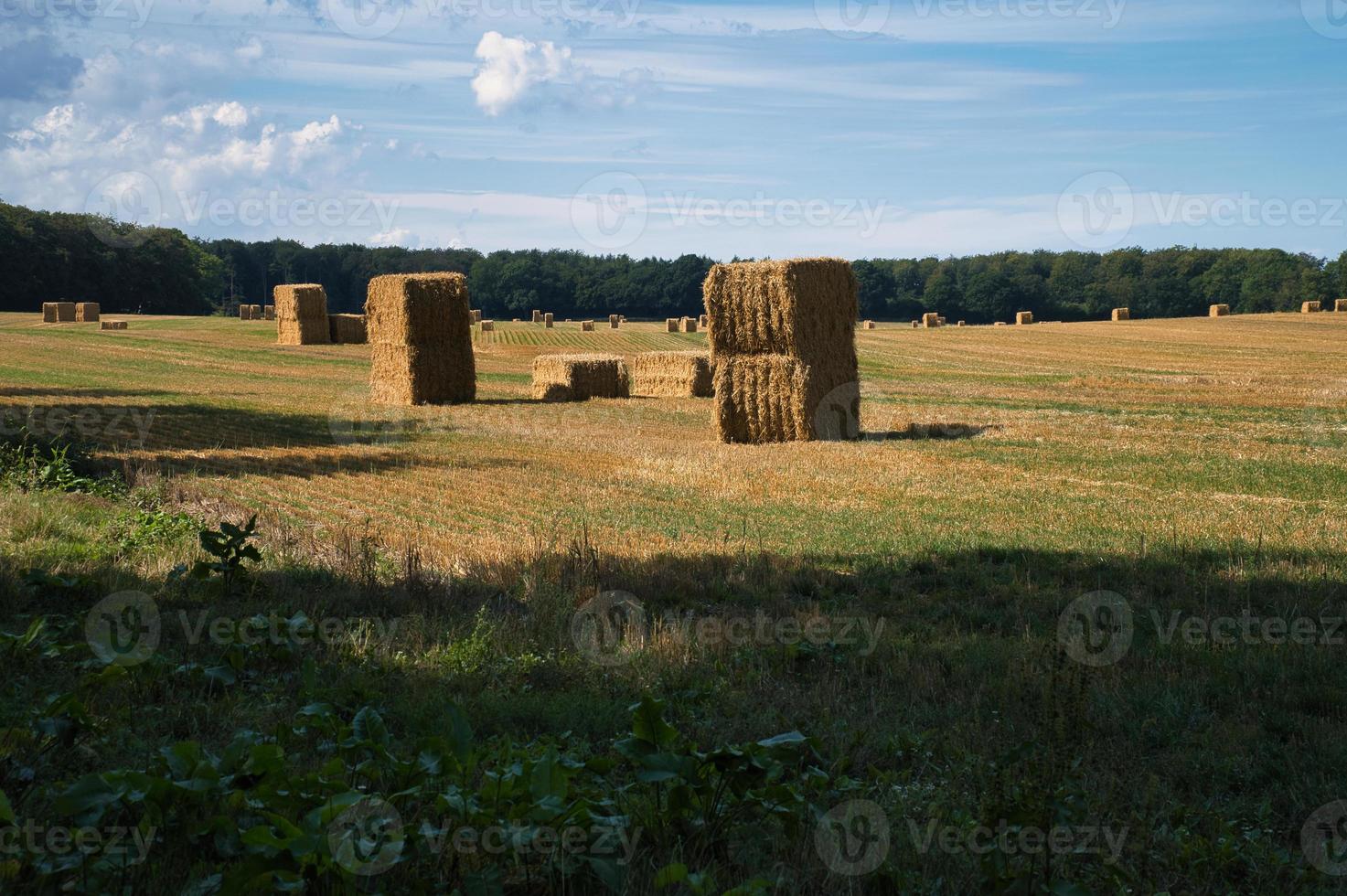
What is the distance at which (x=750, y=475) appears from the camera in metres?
14.8

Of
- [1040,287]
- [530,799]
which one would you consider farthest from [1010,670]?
[1040,287]

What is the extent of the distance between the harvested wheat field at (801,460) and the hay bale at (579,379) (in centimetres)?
91

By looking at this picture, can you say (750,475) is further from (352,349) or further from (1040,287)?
(1040,287)

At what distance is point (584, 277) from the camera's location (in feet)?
322

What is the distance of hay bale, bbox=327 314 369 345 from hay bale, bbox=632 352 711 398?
2279cm

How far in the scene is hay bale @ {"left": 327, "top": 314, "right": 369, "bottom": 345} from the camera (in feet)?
167

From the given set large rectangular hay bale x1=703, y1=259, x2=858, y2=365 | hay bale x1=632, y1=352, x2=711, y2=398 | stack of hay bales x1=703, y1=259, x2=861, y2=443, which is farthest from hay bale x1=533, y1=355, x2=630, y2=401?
stack of hay bales x1=703, y1=259, x2=861, y2=443

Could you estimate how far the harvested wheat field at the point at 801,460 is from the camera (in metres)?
10.9

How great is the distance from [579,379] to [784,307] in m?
10.0

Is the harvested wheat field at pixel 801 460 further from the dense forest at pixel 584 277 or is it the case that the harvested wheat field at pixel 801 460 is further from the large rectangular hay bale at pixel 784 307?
the dense forest at pixel 584 277

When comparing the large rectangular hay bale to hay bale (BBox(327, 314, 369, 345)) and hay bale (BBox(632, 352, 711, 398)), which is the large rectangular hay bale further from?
hay bale (BBox(327, 314, 369, 345))

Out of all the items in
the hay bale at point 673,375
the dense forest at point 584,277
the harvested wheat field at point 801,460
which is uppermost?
the dense forest at point 584,277

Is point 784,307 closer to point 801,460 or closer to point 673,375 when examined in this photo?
point 801,460

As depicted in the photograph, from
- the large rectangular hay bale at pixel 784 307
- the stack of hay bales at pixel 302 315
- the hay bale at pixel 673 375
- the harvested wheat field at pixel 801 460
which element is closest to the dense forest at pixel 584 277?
the stack of hay bales at pixel 302 315
